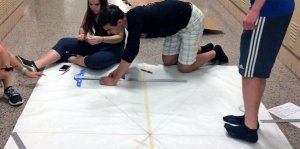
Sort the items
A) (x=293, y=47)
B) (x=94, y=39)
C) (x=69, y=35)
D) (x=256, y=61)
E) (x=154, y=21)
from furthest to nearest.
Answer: (x=69, y=35) < (x=293, y=47) < (x=94, y=39) < (x=154, y=21) < (x=256, y=61)

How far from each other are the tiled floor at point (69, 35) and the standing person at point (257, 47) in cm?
27

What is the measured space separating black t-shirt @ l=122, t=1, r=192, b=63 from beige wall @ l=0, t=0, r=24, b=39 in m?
1.42

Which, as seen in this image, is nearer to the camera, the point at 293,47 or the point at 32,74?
the point at 32,74

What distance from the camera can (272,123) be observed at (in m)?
1.78

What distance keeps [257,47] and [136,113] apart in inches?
28.3

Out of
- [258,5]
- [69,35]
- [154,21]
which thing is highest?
[258,5]

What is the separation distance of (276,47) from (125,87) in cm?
94

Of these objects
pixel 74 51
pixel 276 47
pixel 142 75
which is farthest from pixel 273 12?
pixel 74 51

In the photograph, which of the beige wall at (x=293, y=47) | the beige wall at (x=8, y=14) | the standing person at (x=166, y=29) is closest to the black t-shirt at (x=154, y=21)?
the standing person at (x=166, y=29)

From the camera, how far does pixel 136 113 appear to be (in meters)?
1.83

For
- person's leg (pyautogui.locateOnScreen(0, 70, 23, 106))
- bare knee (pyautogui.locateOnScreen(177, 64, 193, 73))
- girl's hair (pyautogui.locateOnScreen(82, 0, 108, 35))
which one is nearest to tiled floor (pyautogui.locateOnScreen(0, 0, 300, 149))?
person's leg (pyautogui.locateOnScreen(0, 70, 23, 106))

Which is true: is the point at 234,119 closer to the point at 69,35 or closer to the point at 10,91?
the point at 10,91

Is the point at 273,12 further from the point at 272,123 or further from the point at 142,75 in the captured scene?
the point at 142,75

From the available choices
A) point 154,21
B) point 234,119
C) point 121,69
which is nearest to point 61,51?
point 121,69
